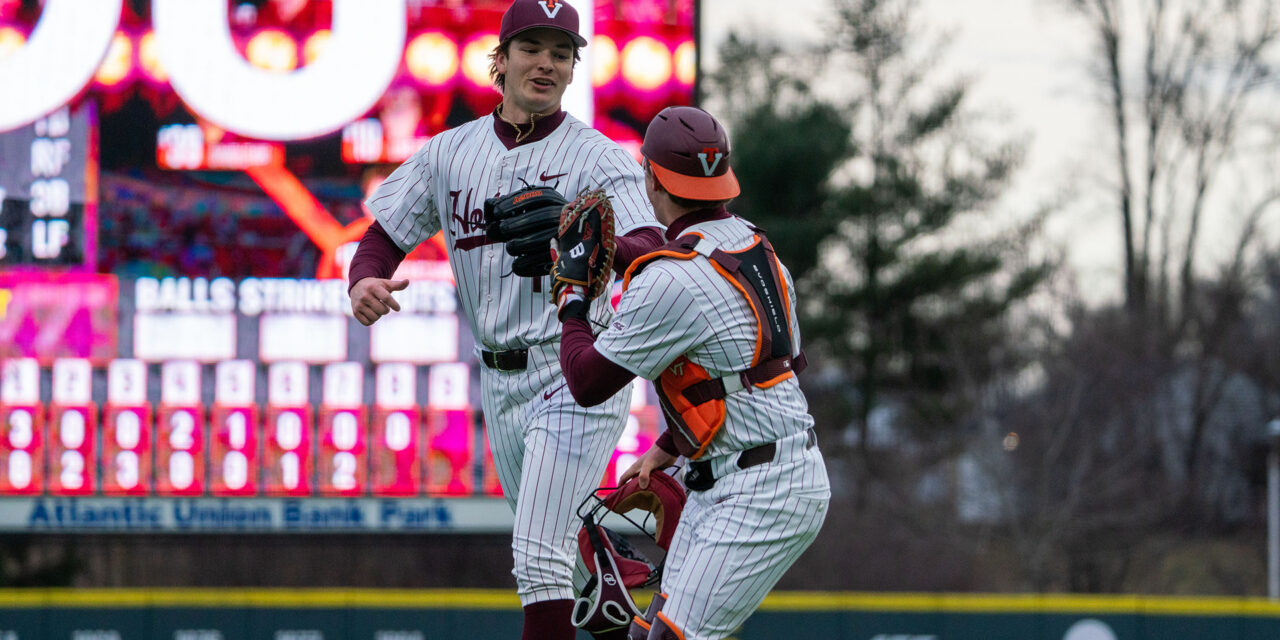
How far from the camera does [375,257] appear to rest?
12.0 feet

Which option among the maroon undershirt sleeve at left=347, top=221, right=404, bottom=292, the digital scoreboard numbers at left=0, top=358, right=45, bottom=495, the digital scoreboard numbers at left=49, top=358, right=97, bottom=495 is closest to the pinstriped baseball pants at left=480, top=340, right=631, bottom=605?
the maroon undershirt sleeve at left=347, top=221, right=404, bottom=292

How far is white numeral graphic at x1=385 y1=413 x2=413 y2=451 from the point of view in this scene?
778cm

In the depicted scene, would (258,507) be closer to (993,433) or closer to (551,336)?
(551,336)

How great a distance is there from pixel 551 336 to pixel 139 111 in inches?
203

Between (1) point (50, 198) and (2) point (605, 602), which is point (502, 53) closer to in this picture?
(2) point (605, 602)

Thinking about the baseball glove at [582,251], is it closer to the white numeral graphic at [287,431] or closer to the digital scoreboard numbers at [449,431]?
the digital scoreboard numbers at [449,431]

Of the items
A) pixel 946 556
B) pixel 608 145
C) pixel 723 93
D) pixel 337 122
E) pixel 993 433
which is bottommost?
pixel 946 556

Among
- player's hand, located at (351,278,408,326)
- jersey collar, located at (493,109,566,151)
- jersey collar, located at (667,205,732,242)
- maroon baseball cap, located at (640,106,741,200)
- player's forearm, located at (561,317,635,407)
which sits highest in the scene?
jersey collar, located at (493,109,566,151)

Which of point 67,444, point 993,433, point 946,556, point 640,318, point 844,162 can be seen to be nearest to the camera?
point 640,318

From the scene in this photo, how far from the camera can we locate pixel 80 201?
7785mm

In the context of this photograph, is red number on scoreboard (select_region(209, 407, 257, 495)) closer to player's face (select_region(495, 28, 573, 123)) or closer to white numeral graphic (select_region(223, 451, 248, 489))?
white numeral graphic (select_region(223, 451, 248, 489))

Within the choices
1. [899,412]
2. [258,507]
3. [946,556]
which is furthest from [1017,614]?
[899,412]

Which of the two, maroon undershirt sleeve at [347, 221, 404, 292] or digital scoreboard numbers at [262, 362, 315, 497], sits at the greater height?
maroon undershirt sleeve at [347, 221, 404, 292]

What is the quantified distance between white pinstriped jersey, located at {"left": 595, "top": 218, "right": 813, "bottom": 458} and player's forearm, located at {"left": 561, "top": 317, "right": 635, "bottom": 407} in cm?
2
